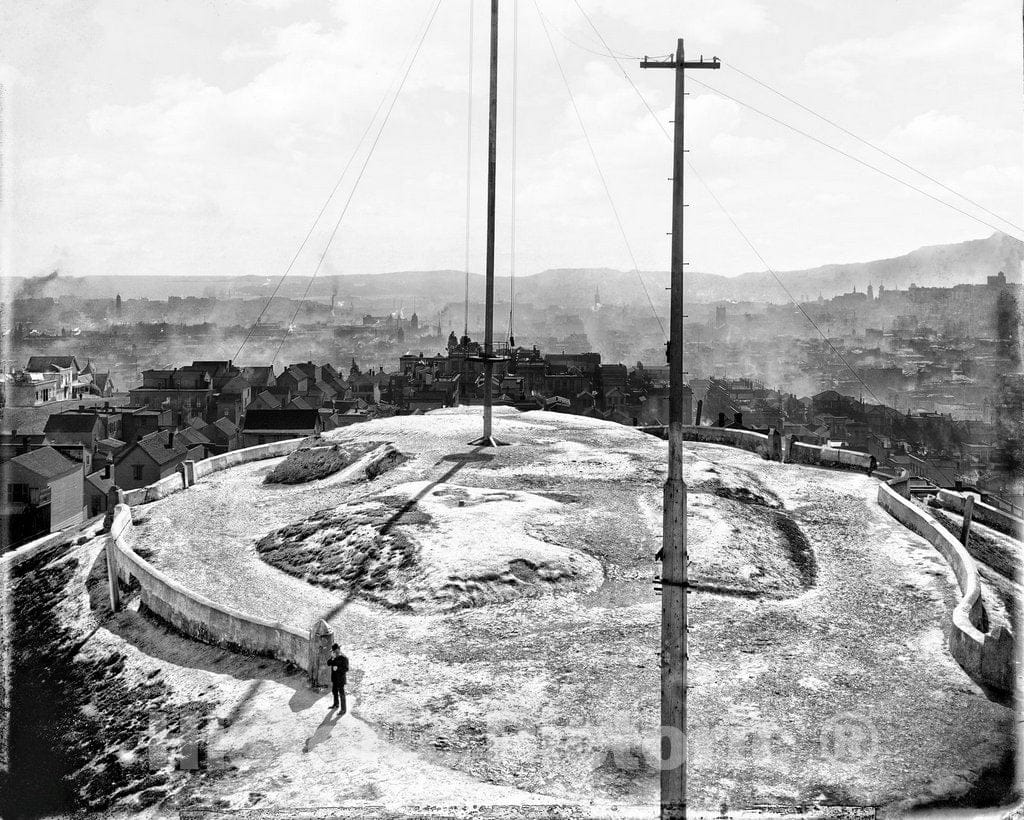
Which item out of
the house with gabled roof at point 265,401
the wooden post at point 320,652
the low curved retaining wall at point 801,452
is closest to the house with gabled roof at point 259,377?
the house with gabled roof at point 265,401

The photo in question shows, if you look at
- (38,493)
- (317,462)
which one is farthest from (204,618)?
(38,493)

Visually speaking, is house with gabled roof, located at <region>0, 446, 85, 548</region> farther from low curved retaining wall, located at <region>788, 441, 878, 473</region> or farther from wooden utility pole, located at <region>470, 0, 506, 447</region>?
low curved retaining wall, located at <region>788, 441, 878, 473</region>

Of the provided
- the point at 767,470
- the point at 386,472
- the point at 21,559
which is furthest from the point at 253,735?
the point at 767,470

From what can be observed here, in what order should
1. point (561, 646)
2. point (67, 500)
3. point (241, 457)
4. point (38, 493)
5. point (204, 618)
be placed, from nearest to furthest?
1. point (561, 646)
2. point (204, 618)
3. point (241, 457)
4. point (38, 493)
5. point (67, 500)

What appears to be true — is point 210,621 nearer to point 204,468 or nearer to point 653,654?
point 653,654

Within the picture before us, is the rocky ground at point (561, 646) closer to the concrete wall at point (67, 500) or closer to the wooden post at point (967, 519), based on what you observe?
the wooden post at point (967, 519)
